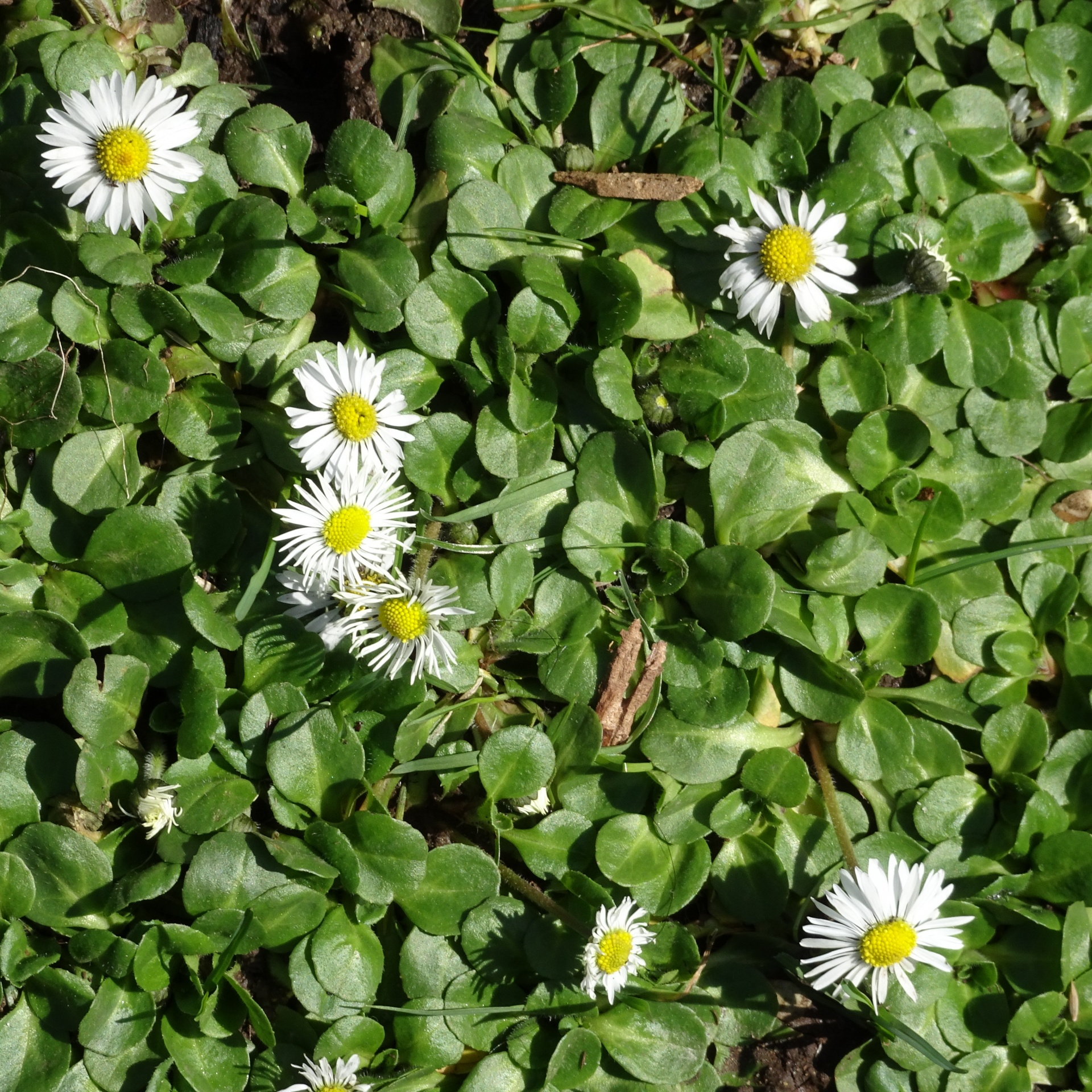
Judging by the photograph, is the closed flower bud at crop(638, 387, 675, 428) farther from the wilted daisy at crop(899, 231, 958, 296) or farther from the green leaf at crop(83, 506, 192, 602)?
the green leaf at crop(83, 506, 192, 602)

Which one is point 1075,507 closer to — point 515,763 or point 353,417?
point 515,763

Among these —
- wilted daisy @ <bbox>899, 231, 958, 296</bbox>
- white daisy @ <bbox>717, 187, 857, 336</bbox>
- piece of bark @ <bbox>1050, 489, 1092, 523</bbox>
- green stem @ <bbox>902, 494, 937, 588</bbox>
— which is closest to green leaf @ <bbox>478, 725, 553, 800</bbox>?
green stem @ <bbox>902, 494, 937, 588</bbox>

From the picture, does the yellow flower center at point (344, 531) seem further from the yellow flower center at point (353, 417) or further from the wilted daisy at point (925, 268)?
the wilted daisy at point (925, 268)

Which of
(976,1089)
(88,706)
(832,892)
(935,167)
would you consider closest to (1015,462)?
(935,167)

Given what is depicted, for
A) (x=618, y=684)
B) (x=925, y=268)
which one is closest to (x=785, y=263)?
(x=925, y=268)

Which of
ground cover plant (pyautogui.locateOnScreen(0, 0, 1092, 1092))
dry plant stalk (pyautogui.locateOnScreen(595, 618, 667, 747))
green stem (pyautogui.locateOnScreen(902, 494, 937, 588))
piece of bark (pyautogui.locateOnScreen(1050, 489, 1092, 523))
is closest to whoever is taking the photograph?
ground cover plant (pyautogui.locateOnScreen(0, 0, 1092, 1092))

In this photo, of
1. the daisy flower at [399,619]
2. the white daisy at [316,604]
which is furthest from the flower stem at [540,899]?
the white daisy at [316,604]

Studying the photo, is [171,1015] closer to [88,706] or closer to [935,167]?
[88,706]

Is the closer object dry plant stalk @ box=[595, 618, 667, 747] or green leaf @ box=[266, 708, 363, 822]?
green leaf @ box=[266, 708, 363, 822]
